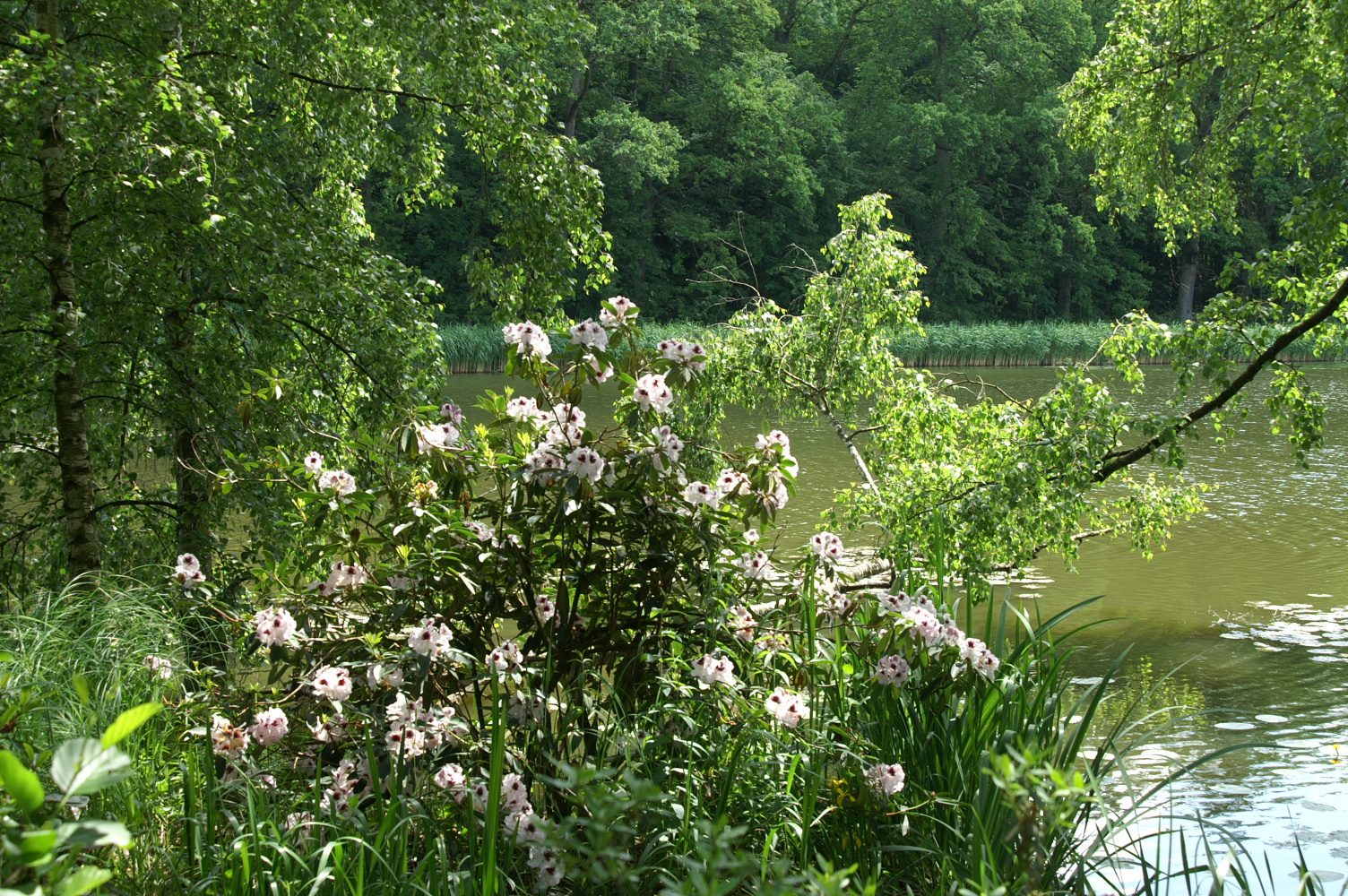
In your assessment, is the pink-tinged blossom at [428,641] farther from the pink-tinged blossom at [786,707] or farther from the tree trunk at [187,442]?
the tree trunk at [187,442]

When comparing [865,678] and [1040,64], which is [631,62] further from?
A: [865,678]

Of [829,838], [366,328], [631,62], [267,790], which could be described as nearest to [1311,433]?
[829,838]

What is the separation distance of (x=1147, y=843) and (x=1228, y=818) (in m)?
1.05

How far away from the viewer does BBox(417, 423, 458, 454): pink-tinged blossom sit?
3.07m

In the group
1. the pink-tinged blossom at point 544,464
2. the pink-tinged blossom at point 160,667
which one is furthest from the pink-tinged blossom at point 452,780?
the pink-tinged blossom at point 160,667

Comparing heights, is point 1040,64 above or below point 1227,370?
above

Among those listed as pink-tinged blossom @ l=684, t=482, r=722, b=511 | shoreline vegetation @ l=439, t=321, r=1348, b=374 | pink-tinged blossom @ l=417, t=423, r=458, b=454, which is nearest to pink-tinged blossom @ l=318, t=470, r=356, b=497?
pink-tinged blossom @ l=417, t=423, r=458, b=454

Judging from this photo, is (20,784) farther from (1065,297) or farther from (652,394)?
(1065,297)

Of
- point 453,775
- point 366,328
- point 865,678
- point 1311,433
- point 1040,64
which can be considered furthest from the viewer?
point 1040,64

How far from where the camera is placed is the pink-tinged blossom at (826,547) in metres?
3.22

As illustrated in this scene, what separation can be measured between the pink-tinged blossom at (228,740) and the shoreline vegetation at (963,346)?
24418 mm

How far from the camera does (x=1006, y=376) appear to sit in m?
29.0

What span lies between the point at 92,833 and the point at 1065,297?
48291mm

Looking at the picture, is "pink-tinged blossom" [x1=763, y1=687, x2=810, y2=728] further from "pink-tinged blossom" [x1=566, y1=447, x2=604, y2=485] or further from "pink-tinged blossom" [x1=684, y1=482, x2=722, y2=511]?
"pink-tinged blossom" [x1=566, y1=447, x2=604, y2=485]
